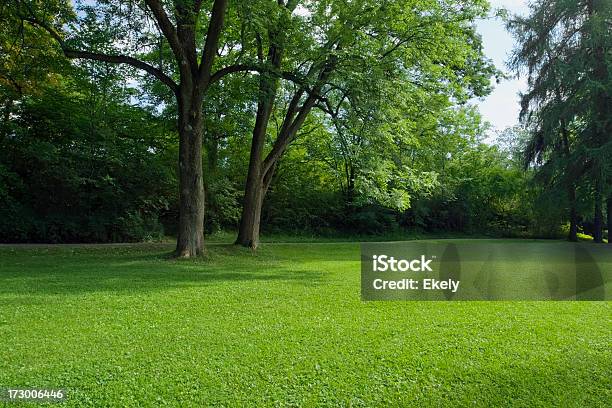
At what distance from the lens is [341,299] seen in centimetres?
791

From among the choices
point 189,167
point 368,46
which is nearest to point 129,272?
point 189,167

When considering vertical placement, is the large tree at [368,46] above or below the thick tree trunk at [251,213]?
above

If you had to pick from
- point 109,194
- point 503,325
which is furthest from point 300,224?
point 503,325

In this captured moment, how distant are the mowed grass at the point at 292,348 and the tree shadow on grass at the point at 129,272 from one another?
21 cm

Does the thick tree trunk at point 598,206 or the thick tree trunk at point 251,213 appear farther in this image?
the thick tree trunk at point 598,206

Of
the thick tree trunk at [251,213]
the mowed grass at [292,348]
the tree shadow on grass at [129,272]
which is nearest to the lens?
the mowed grass at [292,348]

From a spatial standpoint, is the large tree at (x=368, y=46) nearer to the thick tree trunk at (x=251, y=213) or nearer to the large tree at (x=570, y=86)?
the thick tree trunk at (x=251, y=213)

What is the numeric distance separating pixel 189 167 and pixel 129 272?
4.07 metres

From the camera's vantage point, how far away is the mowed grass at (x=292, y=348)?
4043mm

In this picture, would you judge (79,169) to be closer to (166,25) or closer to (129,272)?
(166,25)

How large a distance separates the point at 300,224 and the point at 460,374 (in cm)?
2493

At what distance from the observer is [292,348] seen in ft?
16.5

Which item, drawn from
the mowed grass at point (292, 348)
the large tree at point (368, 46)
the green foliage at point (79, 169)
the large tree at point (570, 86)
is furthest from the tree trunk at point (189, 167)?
the large tree at point (570, 86)

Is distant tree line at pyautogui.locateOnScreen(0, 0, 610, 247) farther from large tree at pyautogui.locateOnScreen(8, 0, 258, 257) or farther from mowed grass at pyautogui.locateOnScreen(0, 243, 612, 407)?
mowed grass at pyautogui.locateOnScreen(0, 243, 612, 407)
